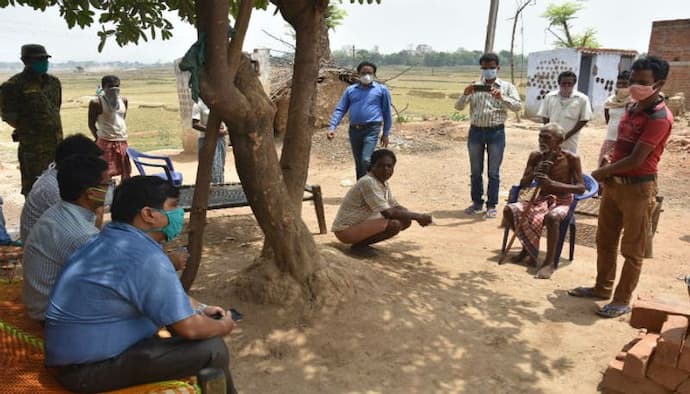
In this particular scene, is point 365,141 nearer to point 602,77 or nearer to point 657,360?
point 657,360

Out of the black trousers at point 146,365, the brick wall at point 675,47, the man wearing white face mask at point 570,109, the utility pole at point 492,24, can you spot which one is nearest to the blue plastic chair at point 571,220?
the man wearing white face mask at point 570,109

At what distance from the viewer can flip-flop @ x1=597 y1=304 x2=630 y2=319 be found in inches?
151

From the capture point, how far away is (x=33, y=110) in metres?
5.25

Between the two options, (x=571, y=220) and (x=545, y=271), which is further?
(x=571, y=220)

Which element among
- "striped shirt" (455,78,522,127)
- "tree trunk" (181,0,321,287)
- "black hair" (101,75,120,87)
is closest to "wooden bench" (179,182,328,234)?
"black hair" (101,75,120,87)

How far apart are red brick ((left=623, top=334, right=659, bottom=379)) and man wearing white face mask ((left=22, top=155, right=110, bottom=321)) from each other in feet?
9.03

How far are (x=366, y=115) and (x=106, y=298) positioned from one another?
4.90 meters

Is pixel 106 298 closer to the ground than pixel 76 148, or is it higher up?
closer to the ground

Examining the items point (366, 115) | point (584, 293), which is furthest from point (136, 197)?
point (366, 115)

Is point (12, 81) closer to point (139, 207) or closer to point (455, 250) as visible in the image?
point (139, 207)

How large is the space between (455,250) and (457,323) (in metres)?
1.72

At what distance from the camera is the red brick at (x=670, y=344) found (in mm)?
2609

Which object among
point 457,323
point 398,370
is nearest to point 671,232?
point 457,323

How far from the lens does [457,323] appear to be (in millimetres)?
3703
